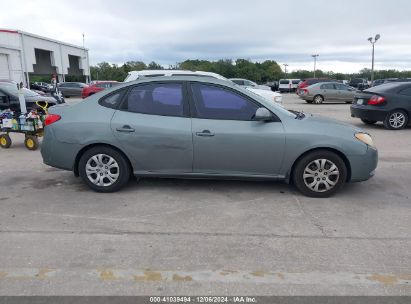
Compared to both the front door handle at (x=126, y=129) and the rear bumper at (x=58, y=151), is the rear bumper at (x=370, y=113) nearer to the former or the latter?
the front door handle at (x=126, y=129)

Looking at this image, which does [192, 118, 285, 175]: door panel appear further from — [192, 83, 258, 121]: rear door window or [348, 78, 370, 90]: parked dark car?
[348, 78, 370, 90]: parked dark car

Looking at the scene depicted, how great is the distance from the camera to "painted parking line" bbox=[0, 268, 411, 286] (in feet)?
10.0

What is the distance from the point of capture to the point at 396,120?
35.8ft

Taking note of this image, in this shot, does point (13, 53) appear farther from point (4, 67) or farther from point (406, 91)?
point (406, 91)

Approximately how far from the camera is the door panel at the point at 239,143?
484 cm

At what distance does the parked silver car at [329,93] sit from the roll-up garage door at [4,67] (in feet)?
94.8

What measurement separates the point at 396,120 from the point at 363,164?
7020mm

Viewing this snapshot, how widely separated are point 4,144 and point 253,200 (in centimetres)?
661

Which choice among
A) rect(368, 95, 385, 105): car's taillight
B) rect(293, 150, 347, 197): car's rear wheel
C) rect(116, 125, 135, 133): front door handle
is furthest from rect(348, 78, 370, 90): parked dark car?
rect(116, 125, 135, 133): front door handle

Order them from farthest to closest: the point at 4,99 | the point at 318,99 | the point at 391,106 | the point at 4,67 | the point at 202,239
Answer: the point at 4,67 → the point at 318,99 → the point at 4,99 → the point at 391,106 → the point at 202,239

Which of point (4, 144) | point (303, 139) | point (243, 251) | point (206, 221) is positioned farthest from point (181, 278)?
point (4, 144)

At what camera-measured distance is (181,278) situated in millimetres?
3084

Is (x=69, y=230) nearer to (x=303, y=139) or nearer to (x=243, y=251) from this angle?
(x=243, y=251)

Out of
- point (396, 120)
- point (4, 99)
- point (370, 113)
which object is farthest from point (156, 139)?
point (4, 99)
